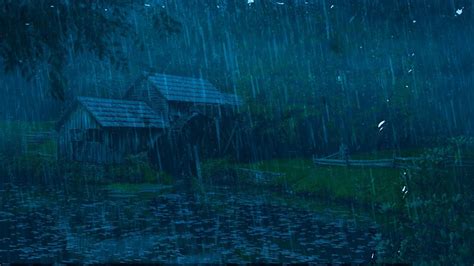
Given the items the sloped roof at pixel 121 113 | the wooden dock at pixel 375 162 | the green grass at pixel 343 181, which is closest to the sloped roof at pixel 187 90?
the sloped roof at pixel 121 113

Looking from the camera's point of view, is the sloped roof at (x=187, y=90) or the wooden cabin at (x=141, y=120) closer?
the wooden cabin at (x=141, y=120)

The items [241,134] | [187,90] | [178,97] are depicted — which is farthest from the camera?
[187,90]

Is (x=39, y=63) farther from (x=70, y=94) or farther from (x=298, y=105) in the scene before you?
(x=70, y=94)

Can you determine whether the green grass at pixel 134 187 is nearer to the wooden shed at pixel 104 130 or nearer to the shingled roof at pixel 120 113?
the wooden shed at pixel 104 130

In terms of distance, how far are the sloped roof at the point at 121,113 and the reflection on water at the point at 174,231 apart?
34.9 ft

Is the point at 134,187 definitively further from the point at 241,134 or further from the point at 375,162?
the point at 375,162

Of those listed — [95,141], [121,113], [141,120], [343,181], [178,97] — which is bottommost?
[343,181]

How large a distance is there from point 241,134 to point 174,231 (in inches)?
795

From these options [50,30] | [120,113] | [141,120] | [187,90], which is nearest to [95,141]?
[120,113]

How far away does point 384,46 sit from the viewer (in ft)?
116

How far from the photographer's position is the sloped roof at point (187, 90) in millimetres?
36094

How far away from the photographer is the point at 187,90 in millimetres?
37500

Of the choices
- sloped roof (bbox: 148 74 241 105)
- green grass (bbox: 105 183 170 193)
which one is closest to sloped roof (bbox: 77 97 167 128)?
sloped roof (bbox: 148 74 241 105)

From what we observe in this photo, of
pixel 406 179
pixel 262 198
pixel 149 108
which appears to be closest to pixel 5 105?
pixel 149 108
